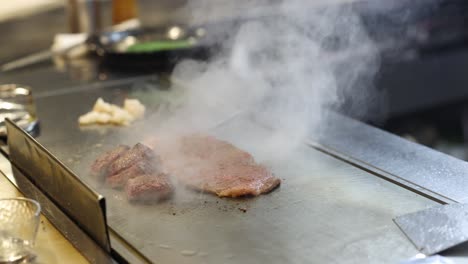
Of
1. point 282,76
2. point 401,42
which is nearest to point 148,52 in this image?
point 282,76

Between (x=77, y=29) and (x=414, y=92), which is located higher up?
(x=77, y=29)

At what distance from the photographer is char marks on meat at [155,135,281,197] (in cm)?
200

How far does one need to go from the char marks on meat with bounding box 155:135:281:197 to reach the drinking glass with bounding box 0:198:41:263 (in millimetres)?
527

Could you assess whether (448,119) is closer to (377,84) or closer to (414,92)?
(414,92)

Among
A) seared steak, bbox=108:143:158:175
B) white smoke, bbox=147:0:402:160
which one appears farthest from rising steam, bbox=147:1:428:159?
seared steak, bbox=108:143:158:175

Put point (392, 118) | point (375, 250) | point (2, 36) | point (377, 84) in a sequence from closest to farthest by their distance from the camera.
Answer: point (375, 250)
point (377, 84)
point (392, 118)
point (2, 36)

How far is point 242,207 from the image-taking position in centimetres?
192

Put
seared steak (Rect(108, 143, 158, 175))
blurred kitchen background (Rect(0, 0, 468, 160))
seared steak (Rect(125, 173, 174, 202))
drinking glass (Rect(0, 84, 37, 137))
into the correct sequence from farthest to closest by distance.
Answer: blurred kitchen background (Rect(0, 0, 468, 160)) < drinking glass (Rect(0, 84, 37, 137)) < seared steak (Rect(108, 143, 158, 175)) < seared steak (Rect(125, 173, 174, 202))

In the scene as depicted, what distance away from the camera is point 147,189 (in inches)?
76.6

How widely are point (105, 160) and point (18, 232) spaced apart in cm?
49

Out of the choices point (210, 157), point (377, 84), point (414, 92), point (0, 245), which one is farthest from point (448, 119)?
point (0, 245)

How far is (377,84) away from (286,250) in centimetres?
276

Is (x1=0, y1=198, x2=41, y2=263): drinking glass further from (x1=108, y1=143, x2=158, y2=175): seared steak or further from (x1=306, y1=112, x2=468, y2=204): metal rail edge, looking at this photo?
(x1=306, y1=112, x2=468, y2=204): metal rail edge

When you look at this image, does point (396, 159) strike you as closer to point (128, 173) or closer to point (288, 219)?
point (288, 219)
